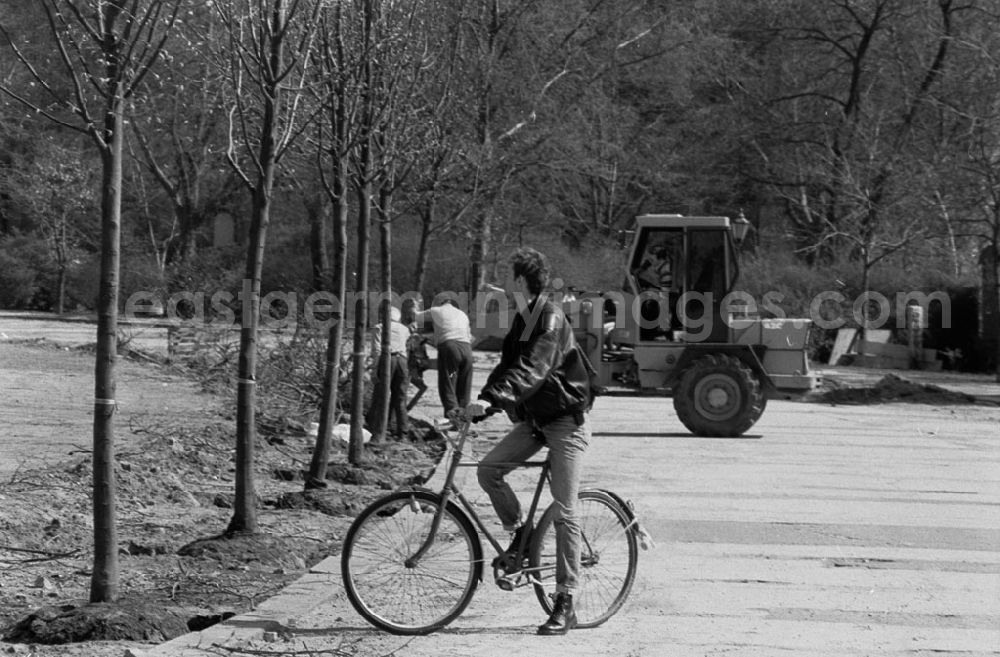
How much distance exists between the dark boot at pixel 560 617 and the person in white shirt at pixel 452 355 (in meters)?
9.08

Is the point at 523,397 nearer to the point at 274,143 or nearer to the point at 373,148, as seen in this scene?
the point at 274,143

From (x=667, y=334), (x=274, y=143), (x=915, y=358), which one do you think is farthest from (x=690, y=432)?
(x=915, y=358)

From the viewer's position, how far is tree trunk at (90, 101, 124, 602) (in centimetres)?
682

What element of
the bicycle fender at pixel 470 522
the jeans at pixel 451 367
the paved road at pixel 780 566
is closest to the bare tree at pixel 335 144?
the paved road at pixel 780 566

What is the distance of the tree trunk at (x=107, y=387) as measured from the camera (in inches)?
269

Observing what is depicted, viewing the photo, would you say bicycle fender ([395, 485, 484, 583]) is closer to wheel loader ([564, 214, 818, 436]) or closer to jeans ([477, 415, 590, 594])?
jeans ([477, 415, 590, 594])

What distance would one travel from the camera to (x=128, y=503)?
10.1 meters

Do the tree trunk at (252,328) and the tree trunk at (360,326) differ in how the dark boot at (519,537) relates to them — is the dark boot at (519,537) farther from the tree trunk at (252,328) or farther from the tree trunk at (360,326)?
the tree trunk at (360,326)

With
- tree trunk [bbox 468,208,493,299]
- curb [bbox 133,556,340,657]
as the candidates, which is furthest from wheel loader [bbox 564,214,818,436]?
tree trunk [bbox 468,208,493,299]

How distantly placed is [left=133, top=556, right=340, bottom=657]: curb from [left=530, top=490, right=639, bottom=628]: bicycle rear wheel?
48.6 inches

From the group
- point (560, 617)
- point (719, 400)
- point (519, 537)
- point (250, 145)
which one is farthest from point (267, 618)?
point (719, 400)

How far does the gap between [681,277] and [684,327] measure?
2.15 ft

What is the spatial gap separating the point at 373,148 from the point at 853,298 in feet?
85.8

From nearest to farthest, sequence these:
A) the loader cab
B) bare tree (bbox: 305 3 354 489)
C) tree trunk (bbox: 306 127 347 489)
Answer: tree trunk (bbox: 306 127 347 489), bare tree (bbox: 305 3 354 489), the loader cab
